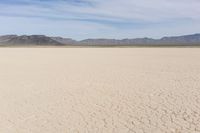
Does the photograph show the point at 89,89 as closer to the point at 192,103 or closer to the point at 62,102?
the point at 62,102

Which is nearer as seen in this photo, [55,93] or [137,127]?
[137,127]

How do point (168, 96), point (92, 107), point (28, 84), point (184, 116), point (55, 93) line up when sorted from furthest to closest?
point (28, 84) < point (55, 93) < point (168, 96) < point (92, 107) < point (184, 116)

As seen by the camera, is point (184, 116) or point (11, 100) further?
point (11, 100)

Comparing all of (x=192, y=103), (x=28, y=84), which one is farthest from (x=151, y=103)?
(x=28, y=84)

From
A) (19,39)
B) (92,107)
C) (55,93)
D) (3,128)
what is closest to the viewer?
(3,128)

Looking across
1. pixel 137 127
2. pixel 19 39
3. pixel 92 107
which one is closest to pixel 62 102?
pixel 92 107

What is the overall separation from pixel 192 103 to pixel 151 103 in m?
0.89

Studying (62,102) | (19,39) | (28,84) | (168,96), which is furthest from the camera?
(19,39)

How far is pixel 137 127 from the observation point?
5051mm

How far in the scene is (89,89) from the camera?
8516 mm

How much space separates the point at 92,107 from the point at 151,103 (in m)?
1.33

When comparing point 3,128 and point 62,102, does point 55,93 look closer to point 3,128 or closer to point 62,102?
point 62,102

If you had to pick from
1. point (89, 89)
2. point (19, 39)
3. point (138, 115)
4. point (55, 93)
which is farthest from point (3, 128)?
point (19, 39)

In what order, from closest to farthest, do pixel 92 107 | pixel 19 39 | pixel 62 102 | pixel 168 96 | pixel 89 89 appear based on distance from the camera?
pixel 92 107, pixel 62 102, pixel 168 96, pixel 89 89, pixel 19 39
